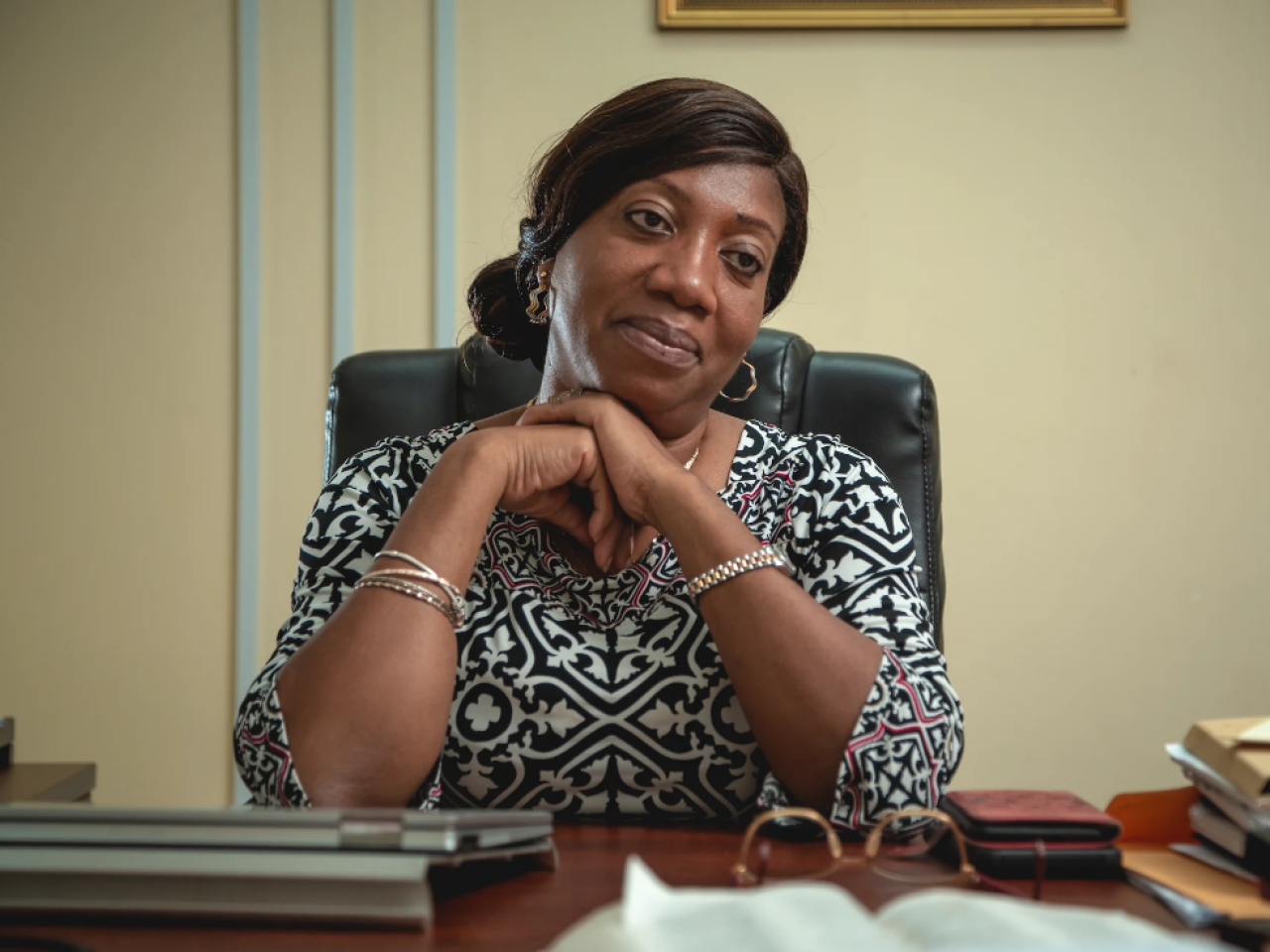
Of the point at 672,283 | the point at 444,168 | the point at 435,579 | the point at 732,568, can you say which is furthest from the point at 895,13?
the point at 435,579

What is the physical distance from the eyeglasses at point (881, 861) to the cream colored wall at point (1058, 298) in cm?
148

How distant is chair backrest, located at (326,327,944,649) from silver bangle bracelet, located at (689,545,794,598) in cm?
42

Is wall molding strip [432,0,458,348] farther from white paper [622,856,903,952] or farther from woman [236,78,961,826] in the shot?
white paper [622,856,903,952]

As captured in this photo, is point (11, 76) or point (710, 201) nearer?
point (710, 201)

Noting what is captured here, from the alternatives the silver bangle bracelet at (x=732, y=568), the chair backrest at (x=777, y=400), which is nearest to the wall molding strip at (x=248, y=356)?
the chair backrest at (x=777, y=400)

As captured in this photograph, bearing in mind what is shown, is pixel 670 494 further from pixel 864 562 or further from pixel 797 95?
pixel 797 95

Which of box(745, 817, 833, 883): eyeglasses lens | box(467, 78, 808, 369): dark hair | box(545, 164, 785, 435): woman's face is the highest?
box(467, 78, 808, 369): dark hair

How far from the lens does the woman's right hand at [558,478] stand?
3.88ft

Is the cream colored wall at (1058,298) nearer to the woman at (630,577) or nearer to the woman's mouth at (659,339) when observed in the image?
the woman at (630,577)

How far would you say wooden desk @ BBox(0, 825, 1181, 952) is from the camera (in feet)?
1.97

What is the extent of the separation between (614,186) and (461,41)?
1.13 m

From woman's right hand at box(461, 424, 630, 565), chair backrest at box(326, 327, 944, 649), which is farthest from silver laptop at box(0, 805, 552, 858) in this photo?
chair backrest at box(326, 327, 944, 649)

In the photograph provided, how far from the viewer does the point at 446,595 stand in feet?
3.48

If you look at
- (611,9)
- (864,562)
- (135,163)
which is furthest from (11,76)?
(864,562)
